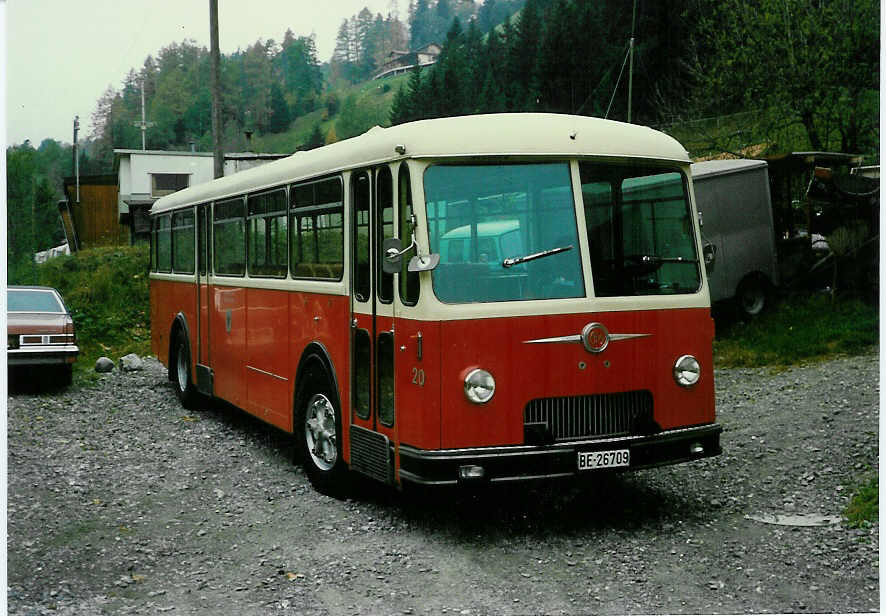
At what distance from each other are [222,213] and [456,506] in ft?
13.5

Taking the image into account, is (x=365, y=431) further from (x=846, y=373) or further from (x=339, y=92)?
(x=846, y=373)

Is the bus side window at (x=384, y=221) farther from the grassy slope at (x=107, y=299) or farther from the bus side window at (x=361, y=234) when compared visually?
the grassy slope at (x=107, y=299)

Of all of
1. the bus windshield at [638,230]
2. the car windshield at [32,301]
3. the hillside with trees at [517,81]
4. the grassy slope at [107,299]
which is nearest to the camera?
the bus windshield at [638,230]

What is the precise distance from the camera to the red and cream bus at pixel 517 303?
555 centimetres

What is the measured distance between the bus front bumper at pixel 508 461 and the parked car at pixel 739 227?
918 cm

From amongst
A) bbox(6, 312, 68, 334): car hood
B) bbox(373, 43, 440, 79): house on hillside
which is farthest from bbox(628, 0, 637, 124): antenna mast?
bbox(6, 312, 68, 334): car hood

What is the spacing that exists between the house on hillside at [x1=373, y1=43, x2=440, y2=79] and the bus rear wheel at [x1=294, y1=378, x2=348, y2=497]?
8.77 ft

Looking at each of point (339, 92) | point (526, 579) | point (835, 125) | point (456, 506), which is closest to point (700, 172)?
point (835, 125)

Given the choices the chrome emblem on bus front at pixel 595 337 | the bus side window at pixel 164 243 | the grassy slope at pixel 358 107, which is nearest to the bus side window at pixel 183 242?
the bus side window at pixel 164 243

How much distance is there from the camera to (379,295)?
19.9 ft

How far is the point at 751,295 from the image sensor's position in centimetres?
1462

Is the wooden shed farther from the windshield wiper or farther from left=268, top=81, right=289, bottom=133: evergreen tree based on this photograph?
the windshield wiper

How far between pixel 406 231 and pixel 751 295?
32.9 feet

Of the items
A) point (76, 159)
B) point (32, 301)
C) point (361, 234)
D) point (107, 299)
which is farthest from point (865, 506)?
point (107, 299)
